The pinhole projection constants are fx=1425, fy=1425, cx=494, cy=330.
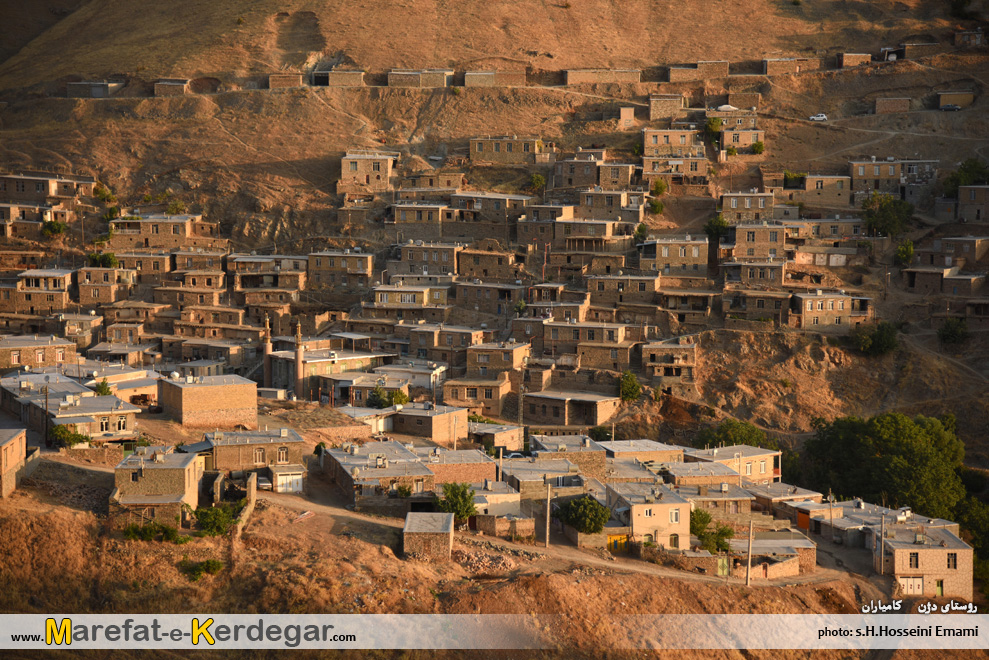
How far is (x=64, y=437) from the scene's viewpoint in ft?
125

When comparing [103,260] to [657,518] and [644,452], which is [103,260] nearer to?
[644,452]

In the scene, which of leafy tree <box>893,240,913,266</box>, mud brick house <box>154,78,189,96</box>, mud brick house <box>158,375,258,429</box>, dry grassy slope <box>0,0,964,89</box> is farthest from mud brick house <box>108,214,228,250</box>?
leafy tree <box>893,240,913,266</box>

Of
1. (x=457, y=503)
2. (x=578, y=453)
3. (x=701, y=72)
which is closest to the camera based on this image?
(x=457, y=503)

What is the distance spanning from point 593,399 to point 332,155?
24.2 meters

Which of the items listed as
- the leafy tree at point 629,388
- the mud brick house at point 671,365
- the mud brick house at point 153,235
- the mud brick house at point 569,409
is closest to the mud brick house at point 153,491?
the mud brick house at point 569,409

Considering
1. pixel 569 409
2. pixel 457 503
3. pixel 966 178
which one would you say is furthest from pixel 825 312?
pixel 457 503

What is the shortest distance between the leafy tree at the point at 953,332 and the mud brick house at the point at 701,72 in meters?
24.2

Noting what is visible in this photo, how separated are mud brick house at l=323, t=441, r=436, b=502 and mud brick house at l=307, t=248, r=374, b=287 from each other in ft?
66.1

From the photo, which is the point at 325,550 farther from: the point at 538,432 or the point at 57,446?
the point at 538,432

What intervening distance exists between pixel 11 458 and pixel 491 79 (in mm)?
43503

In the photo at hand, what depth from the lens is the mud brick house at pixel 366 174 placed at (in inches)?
2579

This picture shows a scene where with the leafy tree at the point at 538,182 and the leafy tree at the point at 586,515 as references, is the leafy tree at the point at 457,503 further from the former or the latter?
the leafy tree at the point at 538,182

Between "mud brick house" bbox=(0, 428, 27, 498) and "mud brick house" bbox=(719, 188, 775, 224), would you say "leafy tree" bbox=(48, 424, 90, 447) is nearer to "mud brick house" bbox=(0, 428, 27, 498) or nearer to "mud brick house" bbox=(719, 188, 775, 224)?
"mud brick house" bbox=(0, 428, 27, 498)

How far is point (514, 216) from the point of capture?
61469 mm
